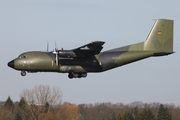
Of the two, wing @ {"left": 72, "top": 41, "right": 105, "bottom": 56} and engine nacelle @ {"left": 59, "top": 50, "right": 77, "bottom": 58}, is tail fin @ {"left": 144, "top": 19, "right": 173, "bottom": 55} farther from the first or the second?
engine nacelle @ {"left": 59, "top": 50, "right": 77, "bottom": 58}

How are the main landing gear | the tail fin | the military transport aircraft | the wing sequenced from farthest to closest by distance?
the tail fin
the main landing gear
the military transport aircraft
the wing

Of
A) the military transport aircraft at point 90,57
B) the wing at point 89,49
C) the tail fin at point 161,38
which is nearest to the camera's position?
the wing at point 89,49

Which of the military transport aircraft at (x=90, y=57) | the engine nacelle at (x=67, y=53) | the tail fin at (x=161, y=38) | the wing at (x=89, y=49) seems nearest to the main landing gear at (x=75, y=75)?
the military transport aircraft at (x=90, y=57)

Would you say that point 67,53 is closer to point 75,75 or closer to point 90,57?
point 90,57

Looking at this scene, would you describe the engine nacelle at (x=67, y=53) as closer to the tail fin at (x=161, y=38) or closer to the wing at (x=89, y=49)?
the wing at (x=89, y=49)

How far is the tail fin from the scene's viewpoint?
144 ft

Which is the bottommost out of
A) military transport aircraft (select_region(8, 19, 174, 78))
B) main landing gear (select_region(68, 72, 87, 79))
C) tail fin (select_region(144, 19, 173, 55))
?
main landing gear (select_region(68, 72, 87, 79))

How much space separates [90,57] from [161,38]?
265 inches

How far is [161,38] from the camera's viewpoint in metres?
44.2

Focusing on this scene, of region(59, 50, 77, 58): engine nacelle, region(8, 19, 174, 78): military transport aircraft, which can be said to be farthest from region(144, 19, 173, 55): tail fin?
region(59, 50, 77, 58): engine nacelle

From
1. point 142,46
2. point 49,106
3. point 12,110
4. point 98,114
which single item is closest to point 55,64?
point 142,46

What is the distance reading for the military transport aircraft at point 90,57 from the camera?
41.5m

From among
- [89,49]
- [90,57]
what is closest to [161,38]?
[90,57]

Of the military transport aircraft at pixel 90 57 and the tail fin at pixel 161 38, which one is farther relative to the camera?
the tail fin at pixel 161 38
